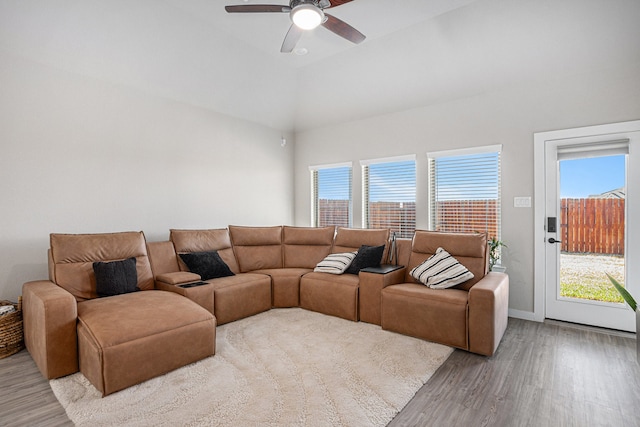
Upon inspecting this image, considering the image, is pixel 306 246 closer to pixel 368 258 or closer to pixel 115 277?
pixel 368 258

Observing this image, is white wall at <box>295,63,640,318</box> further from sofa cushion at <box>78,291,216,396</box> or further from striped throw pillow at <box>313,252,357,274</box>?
sofa cushion at <box>78,291,216,396</box>

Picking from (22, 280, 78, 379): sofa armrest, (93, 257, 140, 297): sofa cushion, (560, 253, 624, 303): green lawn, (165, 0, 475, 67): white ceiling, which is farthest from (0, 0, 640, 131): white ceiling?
(22, 280, 78, 379): sofa armrest

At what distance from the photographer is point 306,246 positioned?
4902mm

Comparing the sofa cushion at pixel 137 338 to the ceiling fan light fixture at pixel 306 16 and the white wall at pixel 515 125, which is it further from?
the white wall at pixel 515 125

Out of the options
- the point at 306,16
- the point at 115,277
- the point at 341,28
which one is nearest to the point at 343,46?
the point at 341,28

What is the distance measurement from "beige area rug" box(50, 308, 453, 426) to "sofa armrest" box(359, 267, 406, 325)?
0.31 m

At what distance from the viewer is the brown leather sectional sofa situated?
95.2 inches

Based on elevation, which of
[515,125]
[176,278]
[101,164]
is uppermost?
[515,125]

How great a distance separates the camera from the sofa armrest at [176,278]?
3.46 meters

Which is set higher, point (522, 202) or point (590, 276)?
point (522, 202)

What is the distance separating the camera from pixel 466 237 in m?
3.64

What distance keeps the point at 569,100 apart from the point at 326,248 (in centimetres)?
340

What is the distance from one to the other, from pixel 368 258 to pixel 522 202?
196 cm

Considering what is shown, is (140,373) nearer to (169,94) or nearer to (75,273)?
(75,273)
